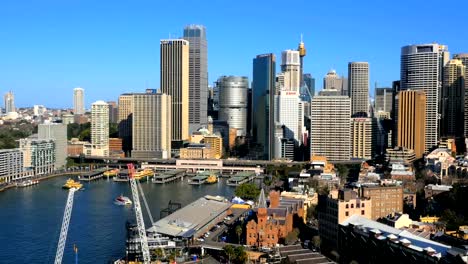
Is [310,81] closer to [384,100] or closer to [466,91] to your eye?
[384,100]

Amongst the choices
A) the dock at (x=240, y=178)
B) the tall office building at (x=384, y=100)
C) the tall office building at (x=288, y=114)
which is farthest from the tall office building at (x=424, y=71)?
the dock at (x=240, y=178)

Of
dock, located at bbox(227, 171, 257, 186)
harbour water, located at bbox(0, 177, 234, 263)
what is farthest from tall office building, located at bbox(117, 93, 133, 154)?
harbour water, located at bbox(0, 177, 234, 263)

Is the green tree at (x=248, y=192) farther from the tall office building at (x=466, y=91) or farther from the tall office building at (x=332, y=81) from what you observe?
the tall office building at (x=332, y=81)

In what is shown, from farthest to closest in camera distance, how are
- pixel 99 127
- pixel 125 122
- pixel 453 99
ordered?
1. pixel 125 122
2. pixel 453 99
3. pixel 99 127

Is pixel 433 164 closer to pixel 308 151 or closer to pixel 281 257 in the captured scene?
pixel 308 151

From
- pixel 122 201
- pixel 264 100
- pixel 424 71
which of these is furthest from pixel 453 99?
pixel 122 201
